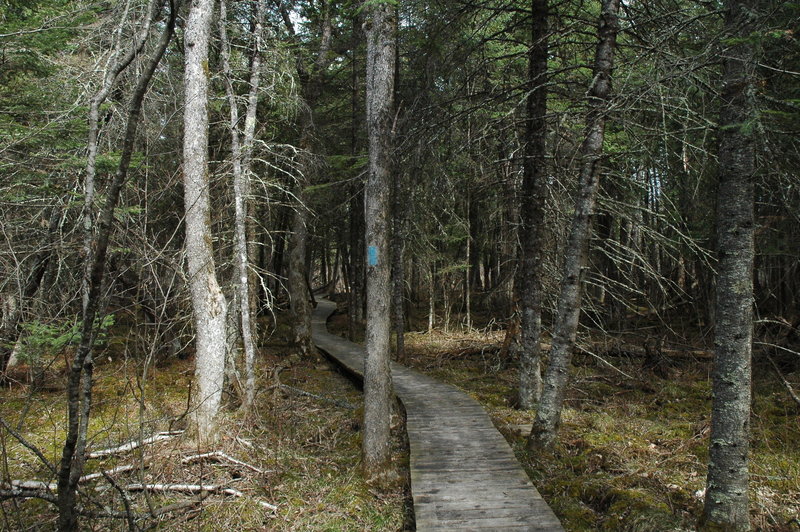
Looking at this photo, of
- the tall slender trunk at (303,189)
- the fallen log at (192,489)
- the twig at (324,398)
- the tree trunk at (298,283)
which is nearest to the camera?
the fallen log at (192,489)

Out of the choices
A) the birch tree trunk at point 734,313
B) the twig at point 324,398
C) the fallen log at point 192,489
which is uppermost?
the birch tree trunk at point 734,313

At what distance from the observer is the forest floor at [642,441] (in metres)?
4.73

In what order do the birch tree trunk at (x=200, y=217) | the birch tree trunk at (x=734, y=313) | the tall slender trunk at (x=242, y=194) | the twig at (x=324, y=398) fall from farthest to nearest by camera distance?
1. the twig at (x=324, y=398)
2. the tall slender trunk at (x=242, y=194)
3. the birch tree trunk at (x=200, y=217)
4. the birch tree trunk at (x=734, y=313)

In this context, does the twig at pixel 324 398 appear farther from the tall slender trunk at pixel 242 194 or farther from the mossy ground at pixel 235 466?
the tall slender trunk at pixel 242 194

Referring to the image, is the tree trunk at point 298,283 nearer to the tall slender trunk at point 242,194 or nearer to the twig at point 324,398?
the twig at point 324,398

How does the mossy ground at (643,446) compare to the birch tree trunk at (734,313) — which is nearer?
the birch tree trunk at (734,313)

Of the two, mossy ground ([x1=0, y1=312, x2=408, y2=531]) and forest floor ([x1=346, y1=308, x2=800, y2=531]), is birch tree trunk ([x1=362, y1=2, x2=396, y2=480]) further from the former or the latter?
forest floor ([x1=346, y1=308, x2=800, y2=531])

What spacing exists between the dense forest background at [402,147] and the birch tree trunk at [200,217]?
242 mm

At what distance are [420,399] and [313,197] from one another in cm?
940

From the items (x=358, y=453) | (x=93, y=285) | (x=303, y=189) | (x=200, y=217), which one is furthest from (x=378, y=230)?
(x=303, y=189)

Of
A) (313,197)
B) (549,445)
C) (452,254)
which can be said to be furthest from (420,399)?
(452,254)

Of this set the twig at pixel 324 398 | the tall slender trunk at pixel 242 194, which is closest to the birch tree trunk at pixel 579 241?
the twig at pixel 324 398

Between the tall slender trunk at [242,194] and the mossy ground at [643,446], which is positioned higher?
the tall slender trunk at [242,194]

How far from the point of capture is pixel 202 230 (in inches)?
272
